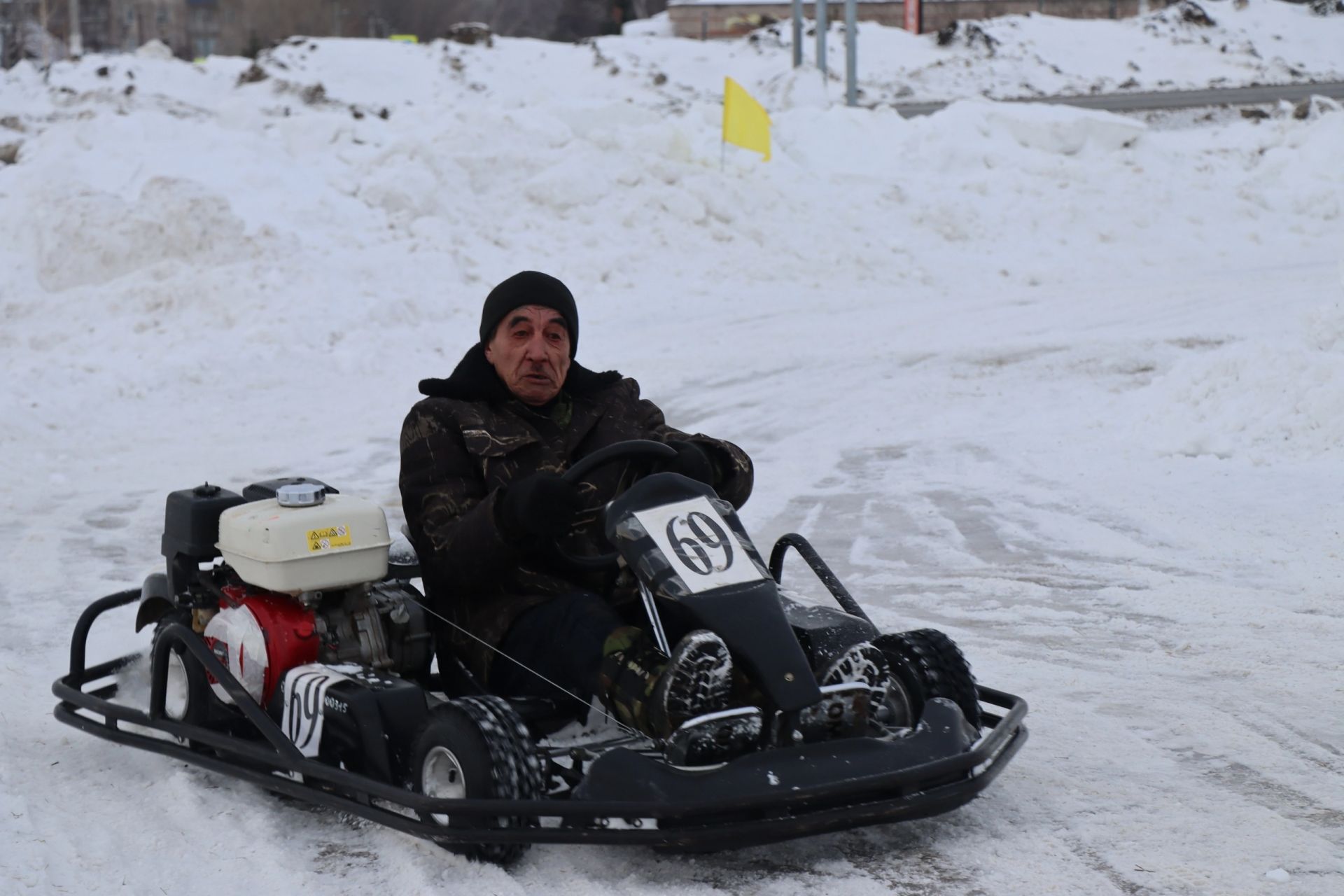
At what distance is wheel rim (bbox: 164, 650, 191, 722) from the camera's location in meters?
3.75

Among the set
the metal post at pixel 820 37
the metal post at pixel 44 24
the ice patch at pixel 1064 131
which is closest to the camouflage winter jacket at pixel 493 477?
the ice patch at pixel 1064 131

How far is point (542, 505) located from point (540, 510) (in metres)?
0.01

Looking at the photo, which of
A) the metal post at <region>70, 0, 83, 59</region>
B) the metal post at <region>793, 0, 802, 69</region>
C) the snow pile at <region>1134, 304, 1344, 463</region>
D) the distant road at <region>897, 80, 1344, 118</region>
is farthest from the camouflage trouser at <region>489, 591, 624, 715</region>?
the metal post at <region>70, 0, 83, 59</region>

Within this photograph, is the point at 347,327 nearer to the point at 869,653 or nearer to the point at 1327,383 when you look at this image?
the point at 1327,383

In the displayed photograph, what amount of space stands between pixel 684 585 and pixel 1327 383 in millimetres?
5478

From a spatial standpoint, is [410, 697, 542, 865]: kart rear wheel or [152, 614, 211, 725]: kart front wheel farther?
[152, 614, 211, 725]: kart front wheel

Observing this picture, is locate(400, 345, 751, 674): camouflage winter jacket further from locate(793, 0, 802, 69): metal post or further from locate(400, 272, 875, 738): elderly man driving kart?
locate(793, 0, 802, 69): metal post

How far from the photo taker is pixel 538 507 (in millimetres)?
3318

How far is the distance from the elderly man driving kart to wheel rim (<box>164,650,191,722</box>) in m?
0.67

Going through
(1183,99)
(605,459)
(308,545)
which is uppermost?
(1183,99)

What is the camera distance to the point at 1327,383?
746 cm

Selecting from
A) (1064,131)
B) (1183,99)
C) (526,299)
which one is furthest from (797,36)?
(526,299)

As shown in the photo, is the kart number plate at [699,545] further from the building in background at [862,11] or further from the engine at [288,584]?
the building in background at [862,11]

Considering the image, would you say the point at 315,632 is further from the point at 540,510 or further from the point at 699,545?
the point at 699,545
